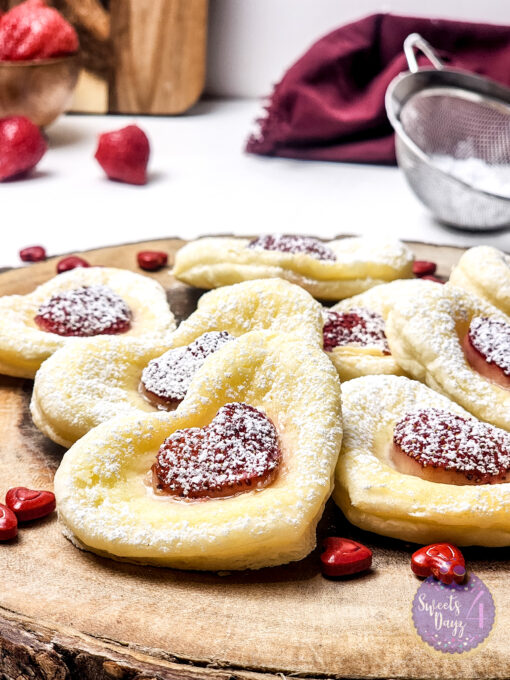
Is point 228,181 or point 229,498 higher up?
point 229,498

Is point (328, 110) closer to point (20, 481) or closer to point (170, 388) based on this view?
point (170, 388)

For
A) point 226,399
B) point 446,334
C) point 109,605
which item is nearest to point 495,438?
point 446,334

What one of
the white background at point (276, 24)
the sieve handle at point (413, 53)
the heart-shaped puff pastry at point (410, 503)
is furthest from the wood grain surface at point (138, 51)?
the heart-shaped puff pastry at point (410, 503)

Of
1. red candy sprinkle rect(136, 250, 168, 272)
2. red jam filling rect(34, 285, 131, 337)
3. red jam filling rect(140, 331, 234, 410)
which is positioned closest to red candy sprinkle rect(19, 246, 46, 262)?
red candy sprinkle rect(136, 250, 168, 272)

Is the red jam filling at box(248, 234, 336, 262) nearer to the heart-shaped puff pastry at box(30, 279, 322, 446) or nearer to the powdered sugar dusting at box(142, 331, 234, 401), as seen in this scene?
the heart-shaped puff pastry at box(30, 279, 322, 446)

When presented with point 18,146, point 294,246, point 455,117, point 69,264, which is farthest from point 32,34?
point 294,246

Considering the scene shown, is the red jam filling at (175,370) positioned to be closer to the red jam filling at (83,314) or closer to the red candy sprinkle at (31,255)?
the red jam filling at (83,314)

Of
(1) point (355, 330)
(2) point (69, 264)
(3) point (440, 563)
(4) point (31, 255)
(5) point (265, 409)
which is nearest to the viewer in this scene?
(3) point (440, 563)

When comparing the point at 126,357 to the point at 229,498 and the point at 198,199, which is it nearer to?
the point at 229,498
